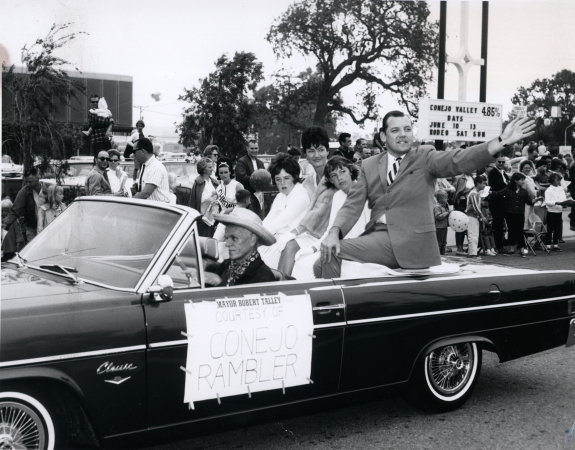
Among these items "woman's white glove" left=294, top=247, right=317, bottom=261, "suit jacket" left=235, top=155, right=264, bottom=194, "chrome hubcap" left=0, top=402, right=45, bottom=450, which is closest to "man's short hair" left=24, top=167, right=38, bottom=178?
"suit jacket" left=235, top=155, right=264, bottom=194

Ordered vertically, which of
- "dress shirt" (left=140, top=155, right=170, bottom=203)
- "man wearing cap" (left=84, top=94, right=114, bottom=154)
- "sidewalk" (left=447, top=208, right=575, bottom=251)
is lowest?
"sidewalk" (left=447, top=208, right=575, bottom=251)

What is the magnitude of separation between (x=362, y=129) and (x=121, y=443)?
1624 centimetres

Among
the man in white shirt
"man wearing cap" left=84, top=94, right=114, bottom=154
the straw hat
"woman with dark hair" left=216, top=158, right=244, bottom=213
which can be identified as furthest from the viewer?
"woman with dark hair" left=216, top=158, right=244, bottom=213

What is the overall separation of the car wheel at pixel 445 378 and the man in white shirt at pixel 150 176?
2.64 m

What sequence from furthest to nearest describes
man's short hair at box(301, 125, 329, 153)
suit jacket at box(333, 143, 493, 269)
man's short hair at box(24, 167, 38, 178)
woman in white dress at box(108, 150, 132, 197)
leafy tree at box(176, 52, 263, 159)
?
leafy tree at box(176, 52, 263, 159) → man's short hair at box(24, 167, 38, 178) → woman in white dress at box(108, 150, 132, 197) → man's short hair at box(301, 125, 329, 153) → suit jacket at box(333, 143, 493, 269)

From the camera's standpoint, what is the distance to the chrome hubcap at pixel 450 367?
14.8 ft

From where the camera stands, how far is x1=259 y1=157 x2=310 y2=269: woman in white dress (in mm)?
6402

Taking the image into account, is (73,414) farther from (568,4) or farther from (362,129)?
(362,129)

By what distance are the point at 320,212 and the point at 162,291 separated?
9.19ft

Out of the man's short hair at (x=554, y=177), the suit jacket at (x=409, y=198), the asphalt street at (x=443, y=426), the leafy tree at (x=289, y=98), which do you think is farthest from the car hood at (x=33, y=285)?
the leafy tree at (x=289, y=98)

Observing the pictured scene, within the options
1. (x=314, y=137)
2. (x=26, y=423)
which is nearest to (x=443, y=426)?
(x=26, y=423)

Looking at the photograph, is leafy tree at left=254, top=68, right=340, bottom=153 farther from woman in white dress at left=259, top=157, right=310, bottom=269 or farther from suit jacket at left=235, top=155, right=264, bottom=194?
woman in white dress at left=259, top=157, right=310, bottom=269

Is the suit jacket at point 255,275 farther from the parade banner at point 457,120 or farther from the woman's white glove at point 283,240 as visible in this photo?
the parade banner at point 457,120

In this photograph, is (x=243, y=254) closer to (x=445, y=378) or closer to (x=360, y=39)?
(x=445, y=378)
